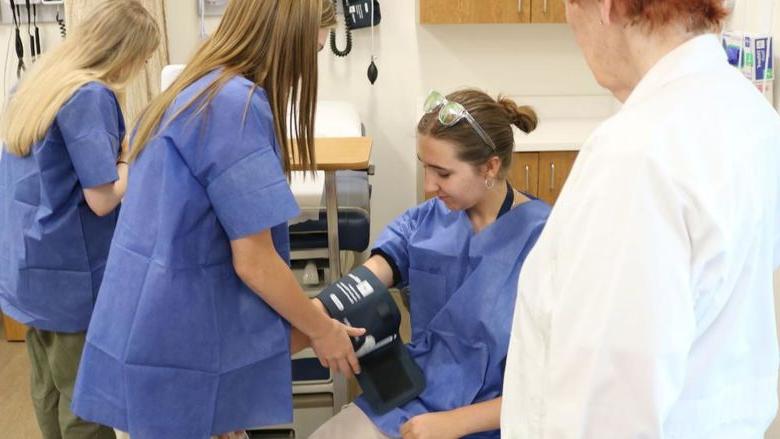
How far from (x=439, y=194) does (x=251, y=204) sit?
1.86ft

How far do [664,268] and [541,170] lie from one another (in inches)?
102

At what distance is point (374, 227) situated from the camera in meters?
3.98

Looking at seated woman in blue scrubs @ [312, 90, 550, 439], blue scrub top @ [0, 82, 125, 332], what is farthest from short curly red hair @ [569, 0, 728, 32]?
blue scrub top @ [0, 82, 125, 332]

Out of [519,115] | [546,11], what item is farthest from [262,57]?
[546,11]

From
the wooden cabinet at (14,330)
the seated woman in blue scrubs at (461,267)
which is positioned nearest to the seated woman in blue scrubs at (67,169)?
the seated woman in blue scrubs at (461,267)

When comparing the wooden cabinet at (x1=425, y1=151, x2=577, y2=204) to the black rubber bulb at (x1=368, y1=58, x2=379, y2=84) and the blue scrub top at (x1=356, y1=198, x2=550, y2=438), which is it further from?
the blue scrub top at (x1=356, y1=198, x2=550, y2=438)

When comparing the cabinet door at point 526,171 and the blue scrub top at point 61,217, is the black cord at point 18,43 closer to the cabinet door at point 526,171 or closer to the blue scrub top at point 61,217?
the blue scrub top at point 61,217

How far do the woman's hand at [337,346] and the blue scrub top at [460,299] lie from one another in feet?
0.57

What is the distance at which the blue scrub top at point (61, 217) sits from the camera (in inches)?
76.1

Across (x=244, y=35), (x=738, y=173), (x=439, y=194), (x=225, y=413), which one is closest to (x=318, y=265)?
(x=439, y=194)

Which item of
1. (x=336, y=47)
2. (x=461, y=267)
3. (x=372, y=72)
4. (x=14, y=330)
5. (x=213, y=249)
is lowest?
(x=14, y=330)

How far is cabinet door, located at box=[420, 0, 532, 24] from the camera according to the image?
3445mm

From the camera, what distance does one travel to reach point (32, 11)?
3.59m

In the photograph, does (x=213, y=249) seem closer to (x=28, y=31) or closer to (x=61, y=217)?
(x=61, y=217)
